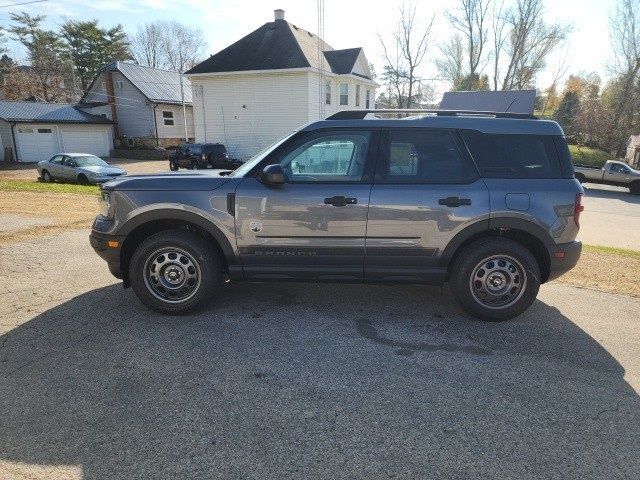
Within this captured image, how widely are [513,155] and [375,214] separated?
1.49m

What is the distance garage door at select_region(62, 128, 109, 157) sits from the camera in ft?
108

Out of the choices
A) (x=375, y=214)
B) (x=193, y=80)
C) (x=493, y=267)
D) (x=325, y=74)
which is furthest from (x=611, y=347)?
(x=193, y=80)

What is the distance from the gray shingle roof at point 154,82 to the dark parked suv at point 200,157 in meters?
14.0

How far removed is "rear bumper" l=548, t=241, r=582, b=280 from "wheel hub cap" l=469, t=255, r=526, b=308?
315 millimetres

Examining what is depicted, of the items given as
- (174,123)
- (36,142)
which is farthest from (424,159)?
(174,123)

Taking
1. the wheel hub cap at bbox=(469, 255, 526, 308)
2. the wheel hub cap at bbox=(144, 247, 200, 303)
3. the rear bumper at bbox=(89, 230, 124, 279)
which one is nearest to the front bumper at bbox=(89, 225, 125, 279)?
the rear bumper at bbox=(89, 230, 124, 279)

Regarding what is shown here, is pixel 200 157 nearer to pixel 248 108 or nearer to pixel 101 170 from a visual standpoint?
pixel 248 108

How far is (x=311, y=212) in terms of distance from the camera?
4.05 metres

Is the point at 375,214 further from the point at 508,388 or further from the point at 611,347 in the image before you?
the point at 611,347

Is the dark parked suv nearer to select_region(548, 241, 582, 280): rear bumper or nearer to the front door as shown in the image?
the front door

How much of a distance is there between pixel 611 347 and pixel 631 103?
152 ft

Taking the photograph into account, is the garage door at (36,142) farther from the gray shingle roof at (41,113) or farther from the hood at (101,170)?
the hood at (101,170)

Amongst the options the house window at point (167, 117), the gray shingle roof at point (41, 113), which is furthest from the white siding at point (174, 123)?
the gray shingle roof at point (41, 113)

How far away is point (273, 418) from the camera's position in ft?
9.04
